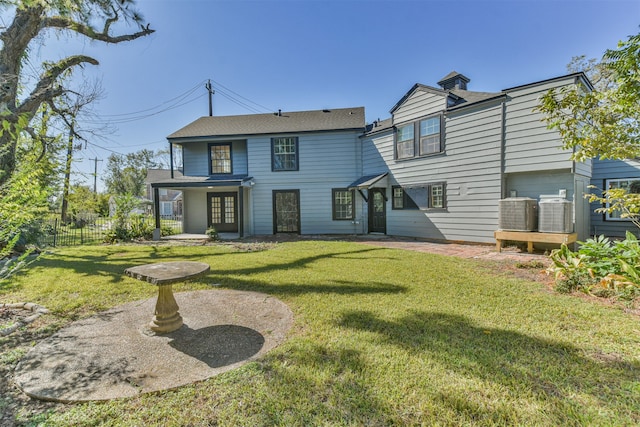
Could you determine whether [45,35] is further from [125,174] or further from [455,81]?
[125,174]

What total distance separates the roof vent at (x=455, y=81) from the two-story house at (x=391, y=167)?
4cm

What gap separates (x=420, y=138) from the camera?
1049 cm

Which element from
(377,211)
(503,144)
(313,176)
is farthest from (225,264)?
(503,144)

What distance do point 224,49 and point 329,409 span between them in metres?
13.6

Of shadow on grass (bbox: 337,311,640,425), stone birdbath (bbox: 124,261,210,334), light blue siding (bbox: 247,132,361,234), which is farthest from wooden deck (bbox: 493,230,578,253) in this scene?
stone birdbath (bbox: 124,261,210,334)

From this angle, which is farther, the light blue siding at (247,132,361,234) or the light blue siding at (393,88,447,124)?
the light blue siding at (247,132,361,234)

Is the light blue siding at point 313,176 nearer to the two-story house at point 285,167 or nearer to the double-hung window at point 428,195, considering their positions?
the two-story house at point 285,167

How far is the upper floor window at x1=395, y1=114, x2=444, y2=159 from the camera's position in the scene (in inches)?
392

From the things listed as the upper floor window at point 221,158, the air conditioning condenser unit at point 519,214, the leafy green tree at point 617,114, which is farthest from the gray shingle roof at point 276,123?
the leafy green tree at point 617,114

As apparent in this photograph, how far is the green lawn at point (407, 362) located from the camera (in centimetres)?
196

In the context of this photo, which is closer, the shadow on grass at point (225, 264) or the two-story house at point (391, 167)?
the shadow on grass at point (225, 264)

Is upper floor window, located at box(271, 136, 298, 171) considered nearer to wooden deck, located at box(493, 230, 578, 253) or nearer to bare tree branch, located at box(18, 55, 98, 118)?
bare tree branch, located at box(18, 55, 98, 118)

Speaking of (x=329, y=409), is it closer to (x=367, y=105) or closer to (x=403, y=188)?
(x=403, y=188)

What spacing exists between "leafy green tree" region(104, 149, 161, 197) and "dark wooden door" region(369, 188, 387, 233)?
41.9 meters
